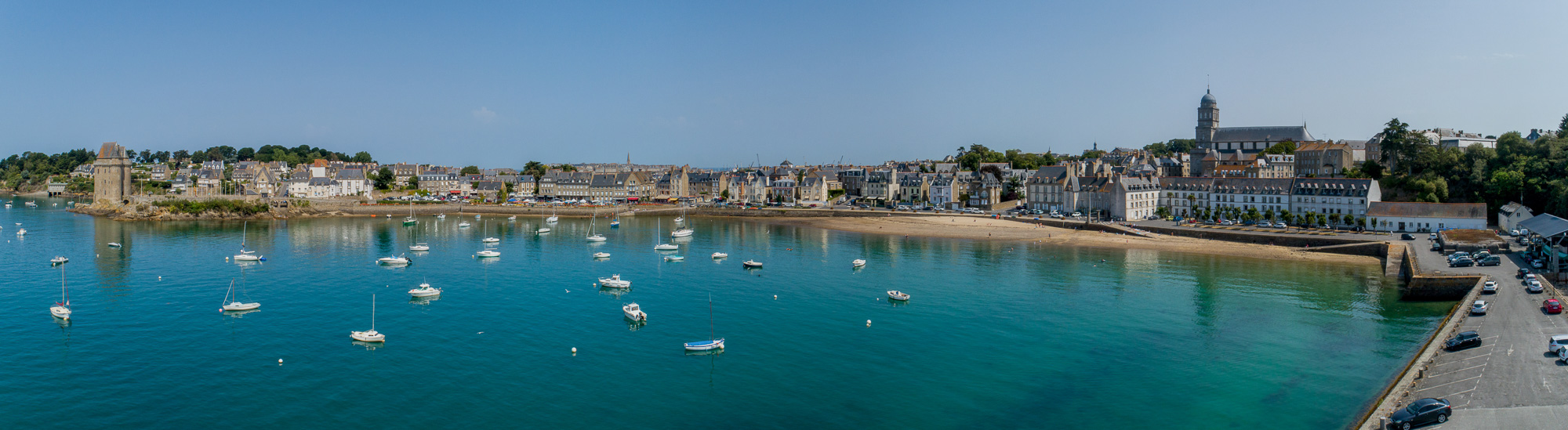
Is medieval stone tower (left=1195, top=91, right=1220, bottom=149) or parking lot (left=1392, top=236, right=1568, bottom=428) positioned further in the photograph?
medieval stone tower (left=1195, top=91, right=1220, bottom=149)

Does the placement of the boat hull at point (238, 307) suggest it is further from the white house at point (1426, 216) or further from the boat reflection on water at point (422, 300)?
the white house at point (1426, 216)

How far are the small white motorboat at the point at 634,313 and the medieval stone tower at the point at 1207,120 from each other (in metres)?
90.8

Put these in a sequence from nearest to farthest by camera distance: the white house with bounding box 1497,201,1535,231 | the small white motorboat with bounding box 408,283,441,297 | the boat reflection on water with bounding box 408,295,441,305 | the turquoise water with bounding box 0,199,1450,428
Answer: the turquoise water with bounding box 0,199,1450,428, the boat reflection on water with bounding box 408,295,441,305, the small white motorboat with bounding box 408,283,441,297, the white house with bounding box 1497,201,1535,231

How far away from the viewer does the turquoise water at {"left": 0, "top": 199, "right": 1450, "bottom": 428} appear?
19.5 metres

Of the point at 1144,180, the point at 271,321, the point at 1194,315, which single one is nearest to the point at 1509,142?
the point at 1144,180

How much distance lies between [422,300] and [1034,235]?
41.2m

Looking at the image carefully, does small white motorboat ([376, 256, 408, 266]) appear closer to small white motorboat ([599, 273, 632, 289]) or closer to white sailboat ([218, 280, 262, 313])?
white sailboat ([218, 280, 262, 313])

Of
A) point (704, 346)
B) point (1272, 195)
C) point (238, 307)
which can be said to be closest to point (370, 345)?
point (238, 307)

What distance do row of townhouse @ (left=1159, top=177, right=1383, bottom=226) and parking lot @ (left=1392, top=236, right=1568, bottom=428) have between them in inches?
1273

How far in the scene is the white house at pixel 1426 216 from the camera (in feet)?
156

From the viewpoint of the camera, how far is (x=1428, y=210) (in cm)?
4897

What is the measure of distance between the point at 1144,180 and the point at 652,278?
4605cm

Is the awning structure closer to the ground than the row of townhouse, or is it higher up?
closer to the ground

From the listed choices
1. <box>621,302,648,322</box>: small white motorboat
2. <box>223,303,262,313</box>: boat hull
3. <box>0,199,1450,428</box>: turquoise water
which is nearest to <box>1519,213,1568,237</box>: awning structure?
<box>0,199,1450,428</box>: turquoise water
